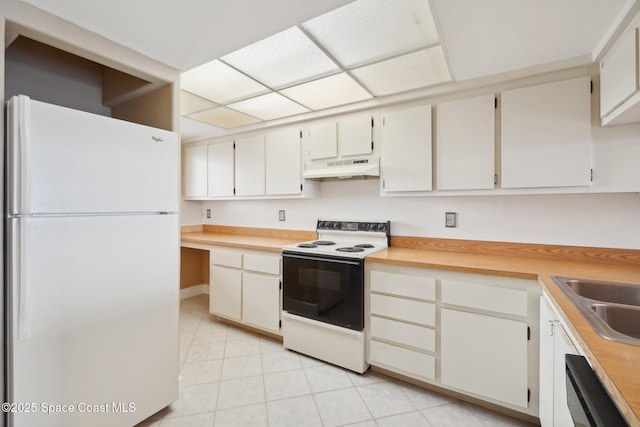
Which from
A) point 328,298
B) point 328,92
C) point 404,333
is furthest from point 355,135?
point 404,333

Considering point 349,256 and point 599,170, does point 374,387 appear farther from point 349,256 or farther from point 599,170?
point 599,170

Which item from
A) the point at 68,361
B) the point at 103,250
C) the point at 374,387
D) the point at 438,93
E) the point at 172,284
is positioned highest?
the point at 438,93

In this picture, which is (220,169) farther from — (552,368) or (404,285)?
(552,368)

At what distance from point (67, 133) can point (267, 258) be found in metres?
1.69

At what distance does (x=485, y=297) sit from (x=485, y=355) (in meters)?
0.35

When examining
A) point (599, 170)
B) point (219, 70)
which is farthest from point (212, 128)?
point (599, 170)

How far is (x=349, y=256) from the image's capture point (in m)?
2.10

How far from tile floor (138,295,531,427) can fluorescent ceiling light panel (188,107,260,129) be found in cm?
222

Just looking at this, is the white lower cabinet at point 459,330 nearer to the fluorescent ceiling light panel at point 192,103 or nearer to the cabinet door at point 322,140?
the cabinet door at point 322,140

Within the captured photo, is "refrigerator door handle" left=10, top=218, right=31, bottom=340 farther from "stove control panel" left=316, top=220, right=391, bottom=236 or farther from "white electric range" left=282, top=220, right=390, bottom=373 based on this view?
"stove control panel" left=316, top=220, right=391, bottom=236

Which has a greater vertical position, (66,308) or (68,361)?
(66,308)

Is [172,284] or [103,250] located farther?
[172,284]

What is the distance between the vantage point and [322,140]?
270 centimetres

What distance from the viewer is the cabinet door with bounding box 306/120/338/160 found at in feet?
8.66
